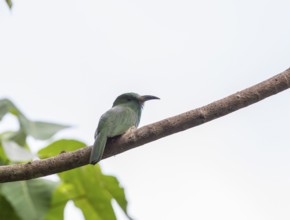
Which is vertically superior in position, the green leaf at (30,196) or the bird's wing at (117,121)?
the bird's wing at (117,121)

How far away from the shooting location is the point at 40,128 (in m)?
4.08

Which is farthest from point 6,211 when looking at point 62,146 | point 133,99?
point 133,99

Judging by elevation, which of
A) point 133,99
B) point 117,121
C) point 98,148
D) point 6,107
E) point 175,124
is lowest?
point 175,124

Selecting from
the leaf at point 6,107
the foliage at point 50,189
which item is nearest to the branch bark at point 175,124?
the foliage at point 50,189

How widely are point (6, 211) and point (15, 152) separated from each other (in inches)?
14.3

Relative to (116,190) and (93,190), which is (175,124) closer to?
(116,190)

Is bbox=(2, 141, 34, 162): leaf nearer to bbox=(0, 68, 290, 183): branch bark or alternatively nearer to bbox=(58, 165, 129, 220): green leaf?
bbox=(0, 68, 290, 183): branch bark

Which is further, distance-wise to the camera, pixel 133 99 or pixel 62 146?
pixel 133 99

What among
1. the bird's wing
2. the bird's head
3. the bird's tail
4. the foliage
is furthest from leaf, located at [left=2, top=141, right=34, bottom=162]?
the bird's head

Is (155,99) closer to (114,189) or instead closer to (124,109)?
(124,109)

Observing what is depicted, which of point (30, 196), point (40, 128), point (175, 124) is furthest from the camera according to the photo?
point (40, 128)

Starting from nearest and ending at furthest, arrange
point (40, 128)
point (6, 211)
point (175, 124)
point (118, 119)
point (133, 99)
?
point (175, 124) < point (6, 211) < point (40, 128) < point (118, 119) < point (133, 99)

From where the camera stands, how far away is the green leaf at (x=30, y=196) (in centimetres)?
372

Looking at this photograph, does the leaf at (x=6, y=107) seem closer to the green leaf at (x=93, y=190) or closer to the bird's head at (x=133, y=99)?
the green leaf at (x=93, y=190)
